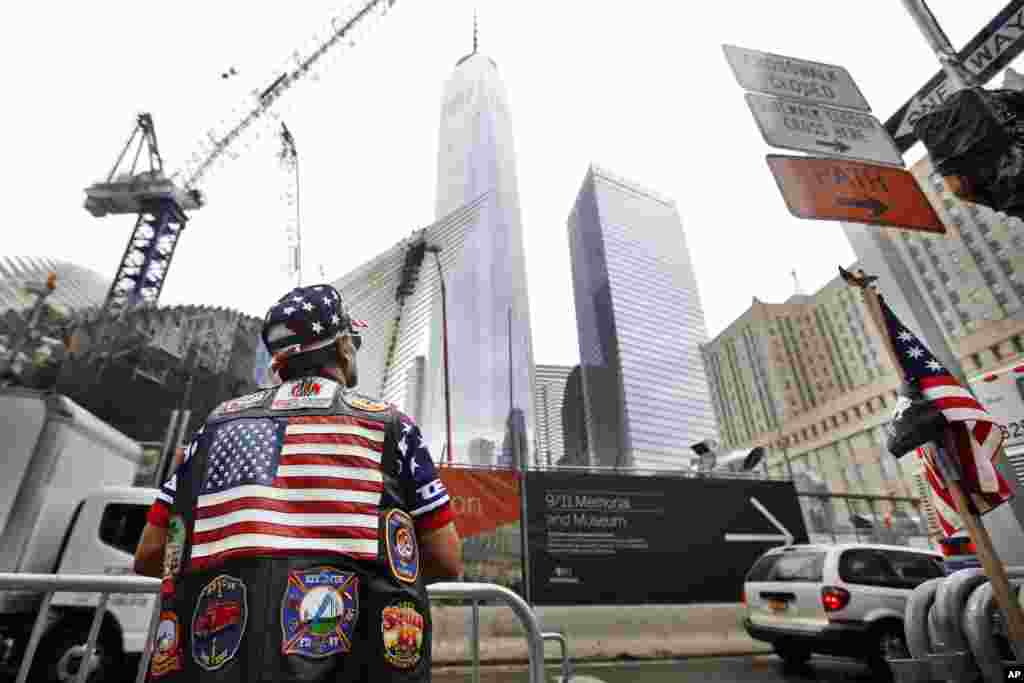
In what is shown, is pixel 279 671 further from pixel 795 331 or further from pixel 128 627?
pixel 795 331

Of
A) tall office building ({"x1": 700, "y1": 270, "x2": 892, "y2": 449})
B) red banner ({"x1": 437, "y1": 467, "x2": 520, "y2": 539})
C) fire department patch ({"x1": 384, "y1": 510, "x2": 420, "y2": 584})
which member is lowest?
fire department patch ({"x1": 384, "y1": 510, "x2": 420, "y2": 584})

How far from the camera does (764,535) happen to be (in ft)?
30.3

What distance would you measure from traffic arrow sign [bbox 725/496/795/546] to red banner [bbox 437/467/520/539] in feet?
12.9

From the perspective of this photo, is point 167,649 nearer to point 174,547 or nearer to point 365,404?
point 174,547

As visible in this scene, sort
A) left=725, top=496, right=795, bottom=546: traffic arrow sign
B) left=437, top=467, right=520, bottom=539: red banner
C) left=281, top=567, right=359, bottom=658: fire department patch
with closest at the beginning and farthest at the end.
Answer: left=281, top=567, right=359, bottom=658: fire department patch
left=437, top=467, right=520, bottom=539: red banner
left=725, top=496, right=795, bottom=546: traffic arrow sign

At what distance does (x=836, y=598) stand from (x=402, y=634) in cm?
605

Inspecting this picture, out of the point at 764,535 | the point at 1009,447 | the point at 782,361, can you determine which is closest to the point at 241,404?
the point at 1009,447

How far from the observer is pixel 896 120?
4336 mm

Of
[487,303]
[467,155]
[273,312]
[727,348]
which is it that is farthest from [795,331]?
[273,312]

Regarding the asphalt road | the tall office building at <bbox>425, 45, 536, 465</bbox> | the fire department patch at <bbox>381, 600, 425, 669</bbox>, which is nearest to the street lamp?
the tall office building at <bbox>425, 45, 536, 465</bbox>

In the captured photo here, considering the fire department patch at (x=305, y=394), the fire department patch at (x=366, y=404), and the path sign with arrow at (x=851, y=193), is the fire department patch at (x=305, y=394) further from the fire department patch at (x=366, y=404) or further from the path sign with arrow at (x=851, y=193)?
the path sign with arrow at (x=851, y=193)

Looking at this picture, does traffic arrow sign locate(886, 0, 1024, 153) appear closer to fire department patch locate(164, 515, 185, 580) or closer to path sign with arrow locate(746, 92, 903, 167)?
path sign with arrow locate(746, 92, 903, 167)

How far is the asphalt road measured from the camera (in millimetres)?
5543

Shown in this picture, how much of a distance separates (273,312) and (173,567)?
0.74m
